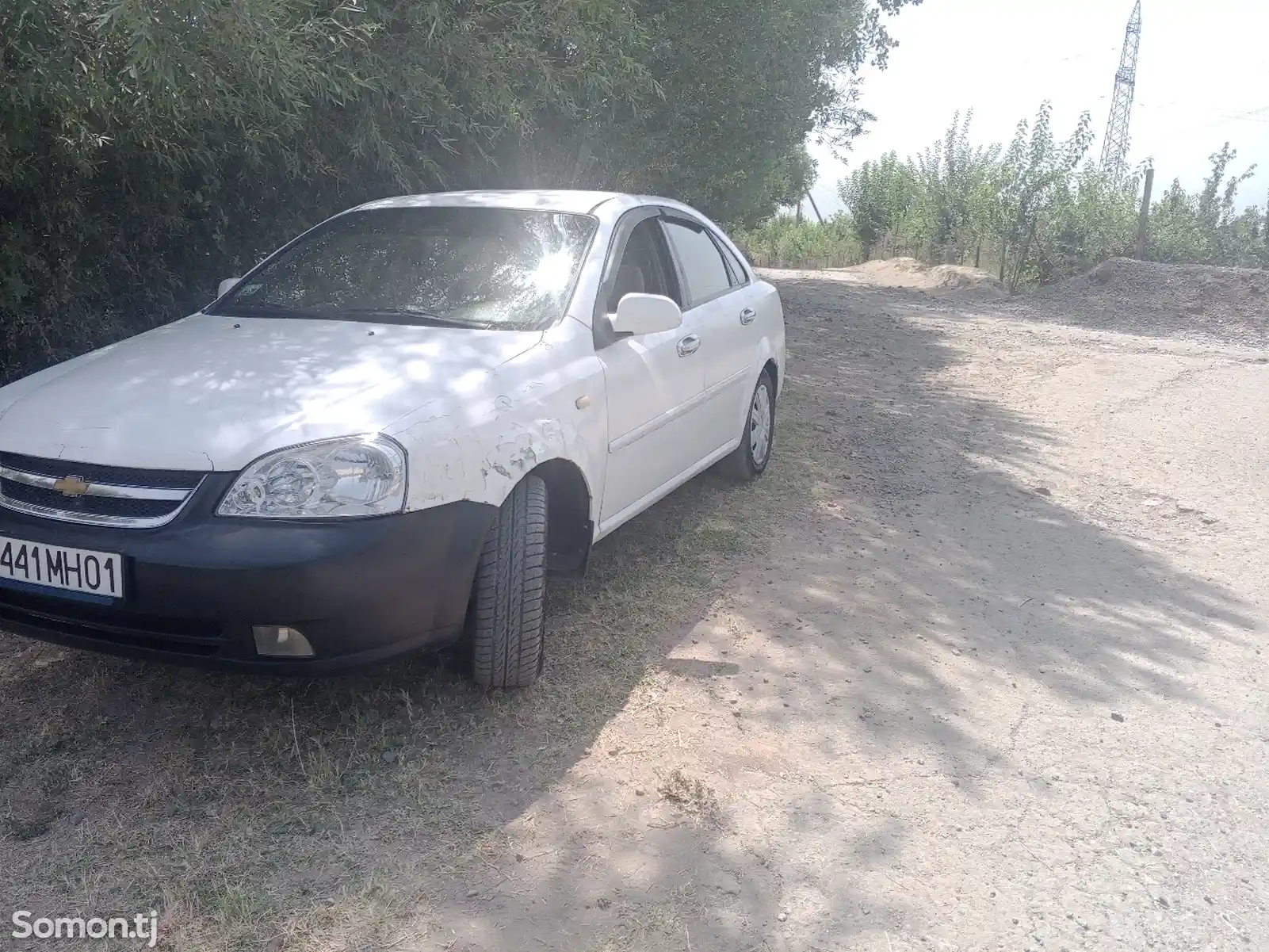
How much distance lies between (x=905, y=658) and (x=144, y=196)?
4337 millimetres

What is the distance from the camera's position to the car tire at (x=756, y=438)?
5.91m

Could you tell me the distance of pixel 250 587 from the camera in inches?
110

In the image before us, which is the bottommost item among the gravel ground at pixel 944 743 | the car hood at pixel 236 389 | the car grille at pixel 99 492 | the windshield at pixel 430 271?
the gravel ground at pixel 944 743

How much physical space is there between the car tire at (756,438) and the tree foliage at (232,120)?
221cm

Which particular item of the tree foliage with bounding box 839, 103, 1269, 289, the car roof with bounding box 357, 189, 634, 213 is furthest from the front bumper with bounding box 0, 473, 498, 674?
the tree foliage with bounding box 839, 103, 1269, 289

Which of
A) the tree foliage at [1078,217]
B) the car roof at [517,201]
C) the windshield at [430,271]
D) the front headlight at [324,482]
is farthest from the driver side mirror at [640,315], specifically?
the tree foliage at [1078,217]

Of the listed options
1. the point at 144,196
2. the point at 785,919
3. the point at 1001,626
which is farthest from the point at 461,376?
the point at 144,196

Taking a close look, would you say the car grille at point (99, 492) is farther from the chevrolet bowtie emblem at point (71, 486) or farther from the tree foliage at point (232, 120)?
the tree foliage at point (232, 120)

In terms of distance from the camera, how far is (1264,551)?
5.50 m

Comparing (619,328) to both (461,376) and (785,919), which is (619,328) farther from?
(785,919)

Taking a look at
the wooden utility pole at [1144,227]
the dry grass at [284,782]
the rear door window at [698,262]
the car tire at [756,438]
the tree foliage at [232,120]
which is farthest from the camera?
the wooden utility pole at [1144,227]

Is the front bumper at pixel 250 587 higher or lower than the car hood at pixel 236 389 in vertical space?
lower

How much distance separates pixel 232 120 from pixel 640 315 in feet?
9.09

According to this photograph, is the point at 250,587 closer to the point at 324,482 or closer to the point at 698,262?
the point at 324,482
